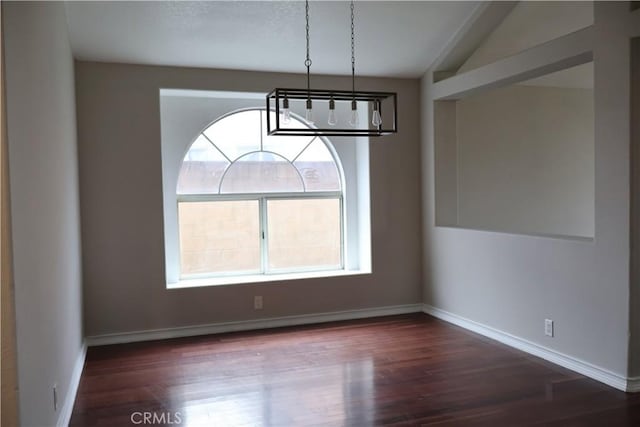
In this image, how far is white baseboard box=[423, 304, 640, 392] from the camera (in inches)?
128

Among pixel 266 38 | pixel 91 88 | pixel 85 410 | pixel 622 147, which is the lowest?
pixel 85 410

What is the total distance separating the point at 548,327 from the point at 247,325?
8.13 feet

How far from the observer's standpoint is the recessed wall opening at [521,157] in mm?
5137

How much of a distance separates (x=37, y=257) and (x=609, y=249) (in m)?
3.11

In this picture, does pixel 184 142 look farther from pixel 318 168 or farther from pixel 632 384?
pixel 632 384

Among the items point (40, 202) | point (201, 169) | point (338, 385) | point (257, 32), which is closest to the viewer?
point (40, 202)

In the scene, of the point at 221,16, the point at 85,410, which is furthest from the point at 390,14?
the point at 85,410

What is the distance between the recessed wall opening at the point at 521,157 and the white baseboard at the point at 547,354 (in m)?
0.92

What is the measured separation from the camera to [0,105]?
1.75 metres

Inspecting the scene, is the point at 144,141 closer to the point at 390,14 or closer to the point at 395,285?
the point at 390,14

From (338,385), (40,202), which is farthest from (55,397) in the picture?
(338,385)

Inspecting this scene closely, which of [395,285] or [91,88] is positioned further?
[395,285]

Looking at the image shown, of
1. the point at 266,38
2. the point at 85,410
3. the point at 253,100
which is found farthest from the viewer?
the point at 253,100

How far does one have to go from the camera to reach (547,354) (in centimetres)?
380
